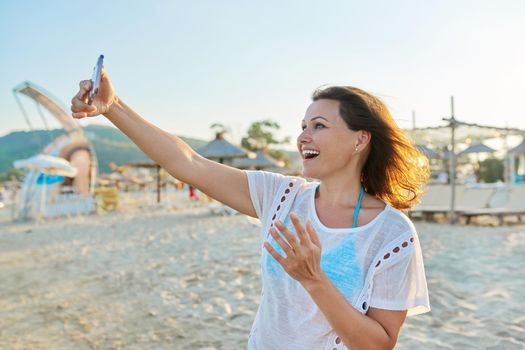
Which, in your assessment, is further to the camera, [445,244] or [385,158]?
[445,244]

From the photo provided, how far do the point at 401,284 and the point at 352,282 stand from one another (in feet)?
0.49

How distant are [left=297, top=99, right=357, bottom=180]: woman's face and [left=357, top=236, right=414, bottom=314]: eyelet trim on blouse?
14.6 inches

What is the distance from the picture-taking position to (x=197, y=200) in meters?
19.8

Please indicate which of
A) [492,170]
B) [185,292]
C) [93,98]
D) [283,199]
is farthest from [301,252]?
[492,170]

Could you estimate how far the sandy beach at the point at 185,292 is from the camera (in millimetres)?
3523

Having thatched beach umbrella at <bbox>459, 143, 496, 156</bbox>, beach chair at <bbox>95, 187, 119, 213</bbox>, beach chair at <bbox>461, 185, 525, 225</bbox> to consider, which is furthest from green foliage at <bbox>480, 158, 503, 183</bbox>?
beach chair at <bbox>95, 187, 119, 213</bbox>

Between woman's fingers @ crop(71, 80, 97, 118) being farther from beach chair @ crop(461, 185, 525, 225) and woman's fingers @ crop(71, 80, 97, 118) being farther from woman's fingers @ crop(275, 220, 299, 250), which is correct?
beach chair @ crop(461, 185, 525, 225)

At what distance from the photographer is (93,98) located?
4.80ft

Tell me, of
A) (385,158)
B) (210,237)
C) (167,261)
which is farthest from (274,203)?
(210,237)

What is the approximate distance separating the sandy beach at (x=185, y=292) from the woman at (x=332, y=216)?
2186 mm

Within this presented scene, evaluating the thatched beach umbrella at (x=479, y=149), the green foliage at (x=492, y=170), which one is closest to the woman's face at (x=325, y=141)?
the thatched beach umbrella at (x=479, y=149)

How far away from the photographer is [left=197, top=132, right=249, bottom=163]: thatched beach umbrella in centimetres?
1554

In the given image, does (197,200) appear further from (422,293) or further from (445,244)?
(422,293)

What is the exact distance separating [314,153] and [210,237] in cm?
733
